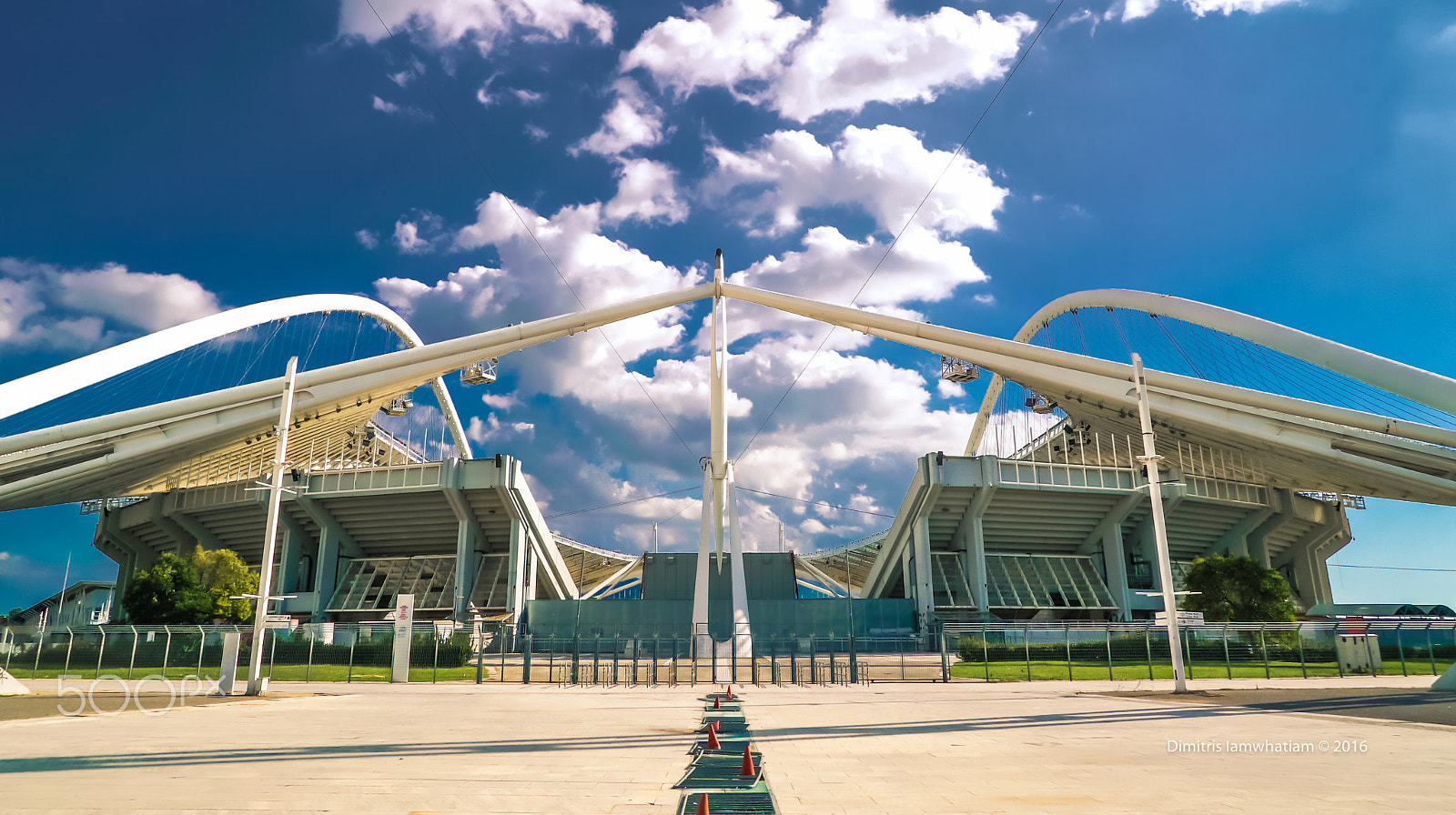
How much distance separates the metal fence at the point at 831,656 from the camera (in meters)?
28.4

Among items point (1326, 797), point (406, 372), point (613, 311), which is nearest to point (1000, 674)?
point (613, 311)

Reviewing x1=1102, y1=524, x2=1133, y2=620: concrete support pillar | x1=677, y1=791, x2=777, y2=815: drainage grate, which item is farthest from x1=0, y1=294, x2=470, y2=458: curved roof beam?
x1=1102, y1=524, x2=1133, y2=620: concrete support pillar

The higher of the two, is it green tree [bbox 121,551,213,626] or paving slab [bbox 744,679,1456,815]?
green tree [bbox 121,551,213,626]

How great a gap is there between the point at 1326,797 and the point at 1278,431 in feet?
92.1

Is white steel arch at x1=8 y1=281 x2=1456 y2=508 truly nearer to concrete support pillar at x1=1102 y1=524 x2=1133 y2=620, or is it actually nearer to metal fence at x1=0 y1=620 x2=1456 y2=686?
metal fence at x1=0 y1=620 x2=1456 y2=686

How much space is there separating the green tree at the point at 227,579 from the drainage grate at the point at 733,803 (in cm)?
4657

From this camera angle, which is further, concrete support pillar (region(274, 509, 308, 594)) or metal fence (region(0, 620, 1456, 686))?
concrete support pillar (region(274, 509, 308, 594))

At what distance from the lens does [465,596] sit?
2253 inches

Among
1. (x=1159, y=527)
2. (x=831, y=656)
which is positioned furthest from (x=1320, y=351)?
(x=831, y=656)

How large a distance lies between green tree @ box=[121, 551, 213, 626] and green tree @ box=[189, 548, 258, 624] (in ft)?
3.64

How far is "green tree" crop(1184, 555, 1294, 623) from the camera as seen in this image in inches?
1577

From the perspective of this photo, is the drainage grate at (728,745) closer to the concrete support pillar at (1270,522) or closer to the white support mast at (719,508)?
the white support mast at (719,508)

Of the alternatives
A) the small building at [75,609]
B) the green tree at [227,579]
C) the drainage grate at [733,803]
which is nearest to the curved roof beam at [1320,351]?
the drainage grate at [733,803]

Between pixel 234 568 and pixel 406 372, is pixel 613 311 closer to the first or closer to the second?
pixel 406 372
